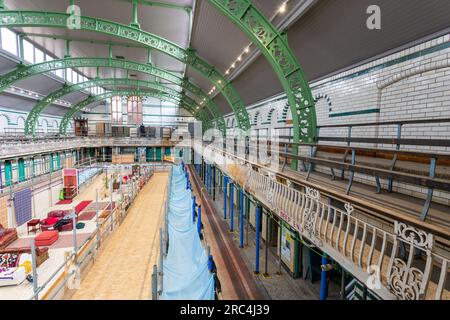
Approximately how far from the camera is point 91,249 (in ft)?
24.4

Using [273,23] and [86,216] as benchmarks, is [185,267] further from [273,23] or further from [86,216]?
[86,216]

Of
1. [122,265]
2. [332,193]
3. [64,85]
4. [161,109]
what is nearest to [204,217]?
[122,265]

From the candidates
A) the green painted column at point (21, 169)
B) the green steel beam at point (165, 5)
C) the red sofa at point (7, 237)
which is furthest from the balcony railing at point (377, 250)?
the green painted column at point (21, 169)

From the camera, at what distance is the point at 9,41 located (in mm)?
14891

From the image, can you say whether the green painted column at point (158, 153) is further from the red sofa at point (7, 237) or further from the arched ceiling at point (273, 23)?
the red sofa at point (7, 237)

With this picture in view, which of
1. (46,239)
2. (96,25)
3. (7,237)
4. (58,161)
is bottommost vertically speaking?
(46,239)

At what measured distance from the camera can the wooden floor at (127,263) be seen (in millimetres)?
6004

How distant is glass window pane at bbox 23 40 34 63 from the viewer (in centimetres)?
1632

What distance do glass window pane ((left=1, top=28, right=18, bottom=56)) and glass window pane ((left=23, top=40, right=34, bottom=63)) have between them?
931 mm

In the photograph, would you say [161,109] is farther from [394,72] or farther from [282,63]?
[394,72]

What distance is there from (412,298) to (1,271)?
9971 mm

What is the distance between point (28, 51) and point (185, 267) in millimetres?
19353

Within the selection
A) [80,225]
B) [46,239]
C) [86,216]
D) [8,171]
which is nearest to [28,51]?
[8,171]

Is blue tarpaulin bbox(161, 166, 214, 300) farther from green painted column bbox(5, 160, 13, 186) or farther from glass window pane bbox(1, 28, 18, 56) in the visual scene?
glass window pane bbox(1, 28, 18, 56)
